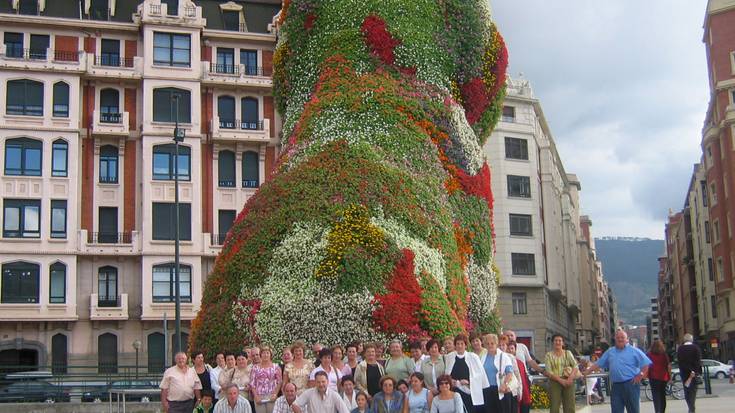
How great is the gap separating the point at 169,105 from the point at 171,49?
3196 mm

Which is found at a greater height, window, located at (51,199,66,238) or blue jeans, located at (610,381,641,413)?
window, located at (51,199,66,238)

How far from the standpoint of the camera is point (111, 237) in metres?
47.4

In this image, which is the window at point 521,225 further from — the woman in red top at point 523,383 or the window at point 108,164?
the woman in red top at point 523,383

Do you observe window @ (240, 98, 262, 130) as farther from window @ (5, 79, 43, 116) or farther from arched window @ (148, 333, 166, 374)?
arched window @ (148, 333, 166, 374)

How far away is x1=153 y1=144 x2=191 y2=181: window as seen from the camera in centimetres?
4800

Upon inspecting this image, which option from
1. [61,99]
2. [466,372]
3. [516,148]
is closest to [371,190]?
[466,372]

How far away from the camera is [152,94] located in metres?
48.1

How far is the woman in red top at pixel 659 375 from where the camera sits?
1634 cm

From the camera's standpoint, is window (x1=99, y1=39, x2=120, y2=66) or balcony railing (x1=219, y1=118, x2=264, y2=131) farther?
balcony railing (x1=219, y1=118, x2=264, y2=131)

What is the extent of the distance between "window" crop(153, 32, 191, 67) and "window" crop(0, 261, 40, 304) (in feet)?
42.6

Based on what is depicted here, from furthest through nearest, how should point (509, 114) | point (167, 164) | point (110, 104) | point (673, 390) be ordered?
point (509, 114) < point (110, 104) < point (167, 164) < point (673, 390)

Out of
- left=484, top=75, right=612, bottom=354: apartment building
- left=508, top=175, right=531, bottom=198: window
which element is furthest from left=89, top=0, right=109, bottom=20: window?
left=508, top=175, right=531, bottom=198: window

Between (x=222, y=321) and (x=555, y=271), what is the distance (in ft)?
176

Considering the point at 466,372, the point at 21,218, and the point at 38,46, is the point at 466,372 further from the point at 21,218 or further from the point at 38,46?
the point at 38,46
